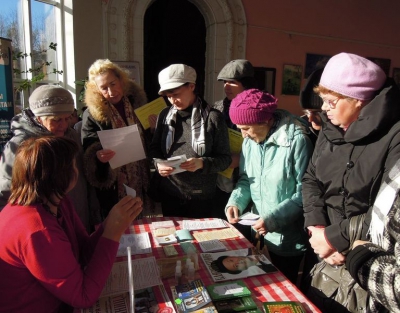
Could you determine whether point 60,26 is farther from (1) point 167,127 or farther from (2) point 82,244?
(2) point 82,244

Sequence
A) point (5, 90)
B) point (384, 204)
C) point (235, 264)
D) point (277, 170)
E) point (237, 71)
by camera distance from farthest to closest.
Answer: point (5, 90), point (237, 71), point (277, 170), point (235, 264), point (384, 204)

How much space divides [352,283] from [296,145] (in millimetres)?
817

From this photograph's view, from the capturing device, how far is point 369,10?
317 inches

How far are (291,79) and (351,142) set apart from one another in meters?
6.67

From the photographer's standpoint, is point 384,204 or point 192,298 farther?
point 192,298

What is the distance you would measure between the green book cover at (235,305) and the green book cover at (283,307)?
0.18 feet

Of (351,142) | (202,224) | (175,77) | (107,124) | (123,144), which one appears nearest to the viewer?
(351,142)

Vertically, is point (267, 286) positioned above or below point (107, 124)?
below

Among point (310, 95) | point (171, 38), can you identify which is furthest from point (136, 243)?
point (171, 38)

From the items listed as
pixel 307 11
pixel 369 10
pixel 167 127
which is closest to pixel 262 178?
pixel 167 127

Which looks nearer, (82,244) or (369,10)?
(82,244)

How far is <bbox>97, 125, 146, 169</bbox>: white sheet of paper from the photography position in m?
2.29

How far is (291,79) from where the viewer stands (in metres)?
7.54

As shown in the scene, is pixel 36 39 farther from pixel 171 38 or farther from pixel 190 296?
pixel 190 296
